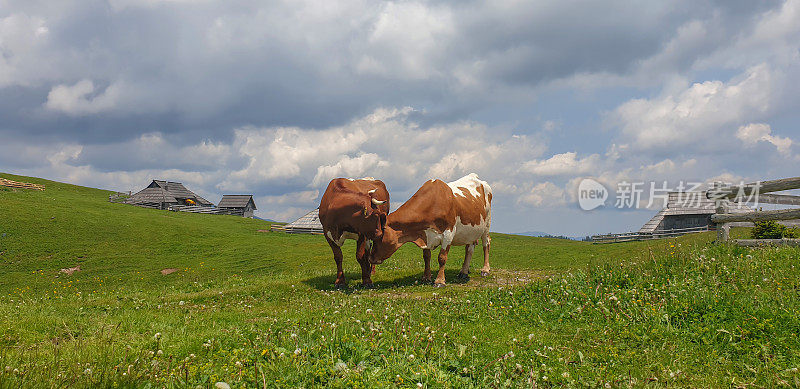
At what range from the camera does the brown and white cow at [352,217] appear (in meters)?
13.3

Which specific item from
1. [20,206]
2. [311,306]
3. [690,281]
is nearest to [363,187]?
[311,306]

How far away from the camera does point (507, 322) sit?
7906mm

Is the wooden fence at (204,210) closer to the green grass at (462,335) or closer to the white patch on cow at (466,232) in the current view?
the green grass at (462,335)

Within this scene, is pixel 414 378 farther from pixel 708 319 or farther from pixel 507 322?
pixel 708 319

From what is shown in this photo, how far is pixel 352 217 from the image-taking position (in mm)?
13445

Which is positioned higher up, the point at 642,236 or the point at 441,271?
the point at 642,236

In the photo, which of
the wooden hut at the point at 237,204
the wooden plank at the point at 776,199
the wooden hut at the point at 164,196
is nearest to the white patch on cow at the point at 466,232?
the wooden plank at the point at 776,199

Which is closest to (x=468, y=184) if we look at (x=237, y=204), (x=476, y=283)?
(x=476, y=283)

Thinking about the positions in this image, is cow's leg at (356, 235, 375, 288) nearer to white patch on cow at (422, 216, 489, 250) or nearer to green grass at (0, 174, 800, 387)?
green grass at (0, 174, 800, 387)

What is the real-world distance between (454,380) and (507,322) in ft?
10.4

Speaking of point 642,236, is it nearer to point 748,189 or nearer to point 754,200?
point 754,200

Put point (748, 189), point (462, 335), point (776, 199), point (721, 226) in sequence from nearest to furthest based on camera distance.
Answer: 1. point (462, 335)
2. point (748, 189)
3. point (721, 226)
4. point (776, 199)

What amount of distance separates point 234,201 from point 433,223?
76588 mm

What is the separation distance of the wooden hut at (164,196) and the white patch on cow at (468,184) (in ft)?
234
